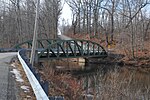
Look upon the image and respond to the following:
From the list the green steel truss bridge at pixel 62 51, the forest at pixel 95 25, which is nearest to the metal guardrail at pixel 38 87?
the green steel truss bridge at pixel 62 51

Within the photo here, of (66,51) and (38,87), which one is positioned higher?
(66,51)

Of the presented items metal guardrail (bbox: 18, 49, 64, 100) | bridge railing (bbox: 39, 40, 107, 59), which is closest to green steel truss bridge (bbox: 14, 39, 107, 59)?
bridge railing (bbox: 39, 40, 107, 59)

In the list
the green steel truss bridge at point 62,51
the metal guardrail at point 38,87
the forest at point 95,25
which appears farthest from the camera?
the forest at point 95,25

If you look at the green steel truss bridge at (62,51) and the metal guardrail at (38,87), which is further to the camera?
the green steel truss bridge at (62,51)

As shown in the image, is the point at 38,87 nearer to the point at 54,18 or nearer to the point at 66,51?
the point at 66,51

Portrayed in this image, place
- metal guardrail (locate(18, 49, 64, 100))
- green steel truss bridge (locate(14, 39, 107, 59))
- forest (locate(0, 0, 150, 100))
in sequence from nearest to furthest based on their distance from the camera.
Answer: metal guardrail (locate(18, 49, 64, 100)), green steel truss bridge (locate(14, 39, 107, 59)), forest (locate(0, 0, 150, 100))

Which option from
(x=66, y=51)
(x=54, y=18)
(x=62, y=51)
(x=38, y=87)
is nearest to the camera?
(x=38, y=87)

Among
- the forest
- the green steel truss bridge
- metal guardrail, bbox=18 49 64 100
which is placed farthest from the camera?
the forest

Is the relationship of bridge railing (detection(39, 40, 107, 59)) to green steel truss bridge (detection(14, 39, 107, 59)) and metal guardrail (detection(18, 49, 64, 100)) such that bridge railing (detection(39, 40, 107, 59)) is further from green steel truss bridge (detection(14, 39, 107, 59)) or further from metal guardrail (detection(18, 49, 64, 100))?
metal guardrail (detection(18, 49, 64, 100))

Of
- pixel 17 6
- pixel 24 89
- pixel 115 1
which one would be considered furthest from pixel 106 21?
pixel 24 89

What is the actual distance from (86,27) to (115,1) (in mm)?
18642

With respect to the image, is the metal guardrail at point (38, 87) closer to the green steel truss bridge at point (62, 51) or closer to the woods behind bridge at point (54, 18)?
the green steel truss bridge at point (62, 51)

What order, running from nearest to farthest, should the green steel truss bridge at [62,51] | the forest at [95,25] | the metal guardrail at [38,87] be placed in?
the metal guardrail at [38,87], the green steel truss bridge at [62,51], the forest at [95,25]

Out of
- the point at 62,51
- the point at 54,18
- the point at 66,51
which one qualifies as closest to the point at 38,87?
the point at 62,51
